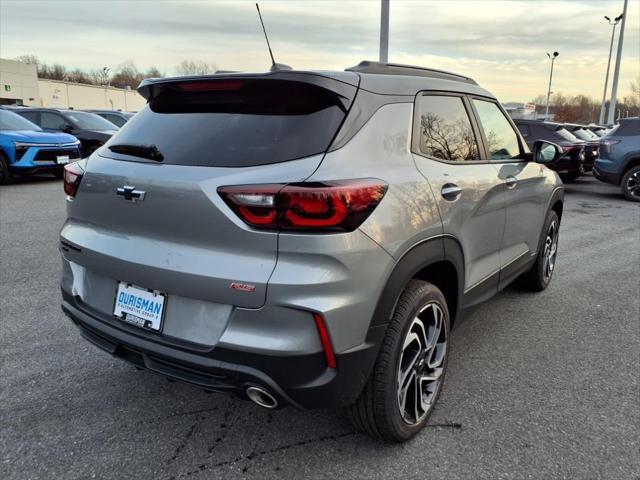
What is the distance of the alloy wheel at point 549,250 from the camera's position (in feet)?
15.4

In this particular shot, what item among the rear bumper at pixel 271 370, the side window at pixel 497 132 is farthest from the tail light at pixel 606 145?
the rear bumper at pixel 271 370

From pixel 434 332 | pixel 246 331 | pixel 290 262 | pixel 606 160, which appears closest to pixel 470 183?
pixel 434 332

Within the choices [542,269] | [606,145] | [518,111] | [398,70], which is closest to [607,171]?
[606,145]

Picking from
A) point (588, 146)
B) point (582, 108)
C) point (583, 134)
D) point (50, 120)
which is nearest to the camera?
point (588, 146)

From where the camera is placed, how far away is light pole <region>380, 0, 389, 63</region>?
38.6ft

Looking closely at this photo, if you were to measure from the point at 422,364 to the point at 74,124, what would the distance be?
13515mm

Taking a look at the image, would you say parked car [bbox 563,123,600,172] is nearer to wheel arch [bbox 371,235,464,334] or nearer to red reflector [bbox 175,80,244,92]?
wheel arch [bbox 371,235,464,334]

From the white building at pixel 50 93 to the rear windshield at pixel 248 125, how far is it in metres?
58.9

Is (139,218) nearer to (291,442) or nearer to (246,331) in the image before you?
(246,331)

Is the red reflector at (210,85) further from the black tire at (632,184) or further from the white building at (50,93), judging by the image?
the white building at (50,93)

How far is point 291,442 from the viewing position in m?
2.52

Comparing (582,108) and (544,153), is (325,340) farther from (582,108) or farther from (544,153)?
(582,108)

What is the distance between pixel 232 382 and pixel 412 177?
1.19 metres

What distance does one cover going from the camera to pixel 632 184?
11.2 meters
